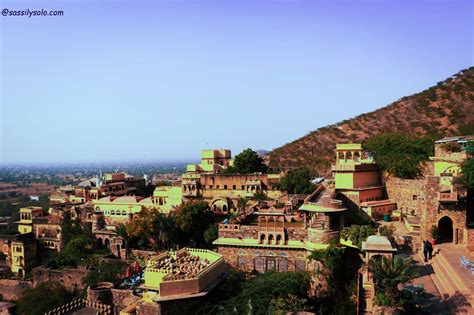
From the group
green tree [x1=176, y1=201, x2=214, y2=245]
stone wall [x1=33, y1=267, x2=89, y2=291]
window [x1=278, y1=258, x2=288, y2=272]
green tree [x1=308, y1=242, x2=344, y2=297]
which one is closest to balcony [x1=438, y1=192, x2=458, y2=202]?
green tree [x1=308, y1=242, x2=344, y2=297]

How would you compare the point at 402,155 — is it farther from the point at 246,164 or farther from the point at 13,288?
the point at 13,288

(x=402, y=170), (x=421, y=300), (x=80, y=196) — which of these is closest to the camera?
(x=421, y=300)

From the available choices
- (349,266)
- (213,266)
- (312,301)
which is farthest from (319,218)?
→ (213,266)

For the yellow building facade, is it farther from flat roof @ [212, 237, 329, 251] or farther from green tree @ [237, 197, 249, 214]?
flat roof @ [212, 237, 329, 251]

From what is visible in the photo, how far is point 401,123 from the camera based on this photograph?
158 feet

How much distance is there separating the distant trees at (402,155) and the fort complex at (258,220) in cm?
65

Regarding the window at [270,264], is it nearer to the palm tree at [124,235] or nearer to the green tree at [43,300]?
the palm tree at [124,235]

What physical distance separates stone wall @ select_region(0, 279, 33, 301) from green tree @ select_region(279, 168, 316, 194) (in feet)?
59.2

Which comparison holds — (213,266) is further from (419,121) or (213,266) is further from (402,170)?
(419,121)

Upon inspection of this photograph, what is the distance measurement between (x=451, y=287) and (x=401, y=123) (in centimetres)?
3820

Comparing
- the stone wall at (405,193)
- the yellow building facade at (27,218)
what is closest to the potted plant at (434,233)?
the stone wall at (405,193)

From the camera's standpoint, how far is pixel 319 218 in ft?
59.0

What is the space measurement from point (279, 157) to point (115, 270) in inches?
1161

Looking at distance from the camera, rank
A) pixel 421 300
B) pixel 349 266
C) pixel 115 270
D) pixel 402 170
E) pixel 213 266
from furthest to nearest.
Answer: pixel 402 170
pixel 115 270
pixel 349 266
pixel 213 266
pixel 421 300
